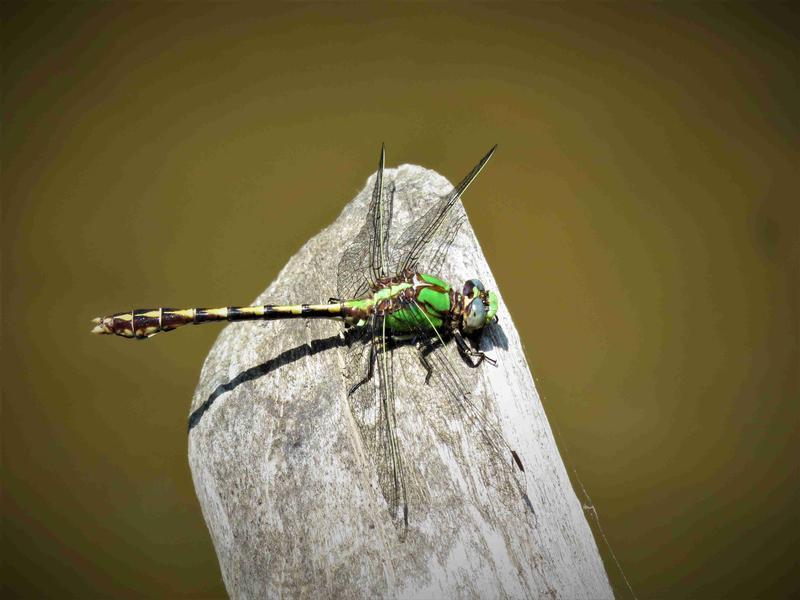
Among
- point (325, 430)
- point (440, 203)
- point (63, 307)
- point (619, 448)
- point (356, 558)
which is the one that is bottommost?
point (356, 558)

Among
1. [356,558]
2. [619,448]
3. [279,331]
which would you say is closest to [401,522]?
[356,558]

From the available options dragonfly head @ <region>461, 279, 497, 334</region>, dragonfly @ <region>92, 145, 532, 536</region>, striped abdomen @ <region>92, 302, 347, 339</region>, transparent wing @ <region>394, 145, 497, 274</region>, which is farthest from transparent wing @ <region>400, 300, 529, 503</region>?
striped abdomen @ <region>92, 302, 347, 339</region>

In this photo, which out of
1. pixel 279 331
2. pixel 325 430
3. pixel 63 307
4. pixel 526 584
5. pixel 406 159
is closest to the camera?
pixel 526 584

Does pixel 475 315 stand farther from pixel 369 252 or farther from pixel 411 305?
pixel 369 252

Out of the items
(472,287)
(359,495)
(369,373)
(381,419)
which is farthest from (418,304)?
(359,495)

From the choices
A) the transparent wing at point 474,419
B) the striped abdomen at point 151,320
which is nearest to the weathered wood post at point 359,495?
the transparent wing at point 474,419

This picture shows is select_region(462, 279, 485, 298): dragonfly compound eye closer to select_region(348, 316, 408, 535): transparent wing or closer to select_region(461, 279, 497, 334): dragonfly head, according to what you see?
select_region(461, 279, 497, 334): dragonfly head

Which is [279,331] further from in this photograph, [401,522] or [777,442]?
[777,442]
